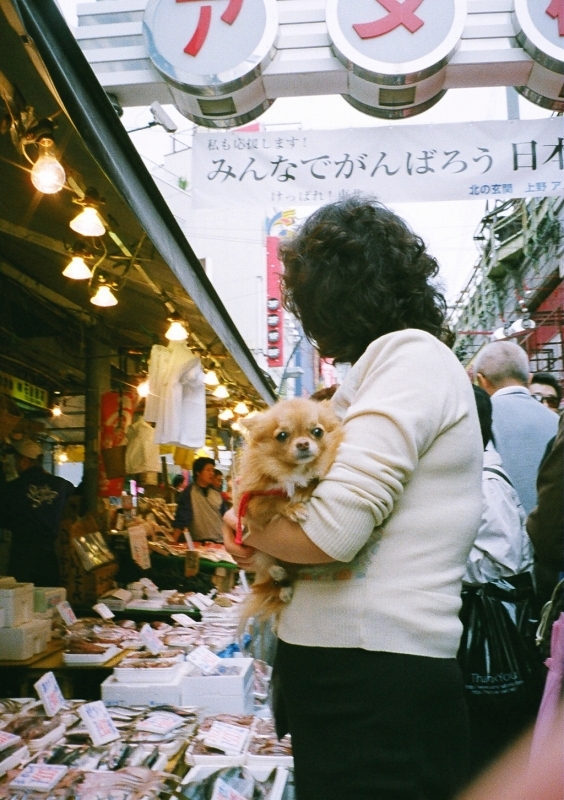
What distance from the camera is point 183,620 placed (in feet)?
18.4

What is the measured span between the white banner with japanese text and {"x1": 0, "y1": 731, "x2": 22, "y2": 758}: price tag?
3.94 meters

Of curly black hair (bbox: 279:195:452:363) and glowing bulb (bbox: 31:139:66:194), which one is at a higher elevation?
glowing bulb (bbox: 31:139:66:194)

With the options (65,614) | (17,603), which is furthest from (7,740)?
(65,614)

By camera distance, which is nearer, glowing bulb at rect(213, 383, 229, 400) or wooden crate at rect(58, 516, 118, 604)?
wooden crate at rect(58, 516, 118, 604)

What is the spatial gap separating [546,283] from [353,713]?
17.3 metres

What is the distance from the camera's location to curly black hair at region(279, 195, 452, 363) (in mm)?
1734

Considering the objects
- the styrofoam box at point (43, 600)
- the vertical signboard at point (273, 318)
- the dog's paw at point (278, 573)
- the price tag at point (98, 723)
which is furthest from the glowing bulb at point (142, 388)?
the vertical signboard at point (273, 318)

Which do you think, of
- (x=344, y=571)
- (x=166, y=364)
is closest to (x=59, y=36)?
(x=344, y=571)

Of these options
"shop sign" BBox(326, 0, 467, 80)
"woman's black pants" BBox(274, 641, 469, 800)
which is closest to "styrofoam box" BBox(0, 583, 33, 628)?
"woman's black pants" BBox(274, 641, 469, 800)

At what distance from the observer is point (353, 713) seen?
138cm

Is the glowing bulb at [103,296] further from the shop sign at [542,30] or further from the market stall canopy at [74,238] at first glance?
the shop sign at [542,30]

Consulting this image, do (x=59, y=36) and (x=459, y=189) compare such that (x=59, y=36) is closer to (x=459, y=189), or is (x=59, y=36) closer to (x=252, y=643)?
(x=459, y=189)

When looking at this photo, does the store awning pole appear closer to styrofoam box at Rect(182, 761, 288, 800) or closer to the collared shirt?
the collared shirt

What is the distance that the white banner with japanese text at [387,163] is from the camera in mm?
4902
